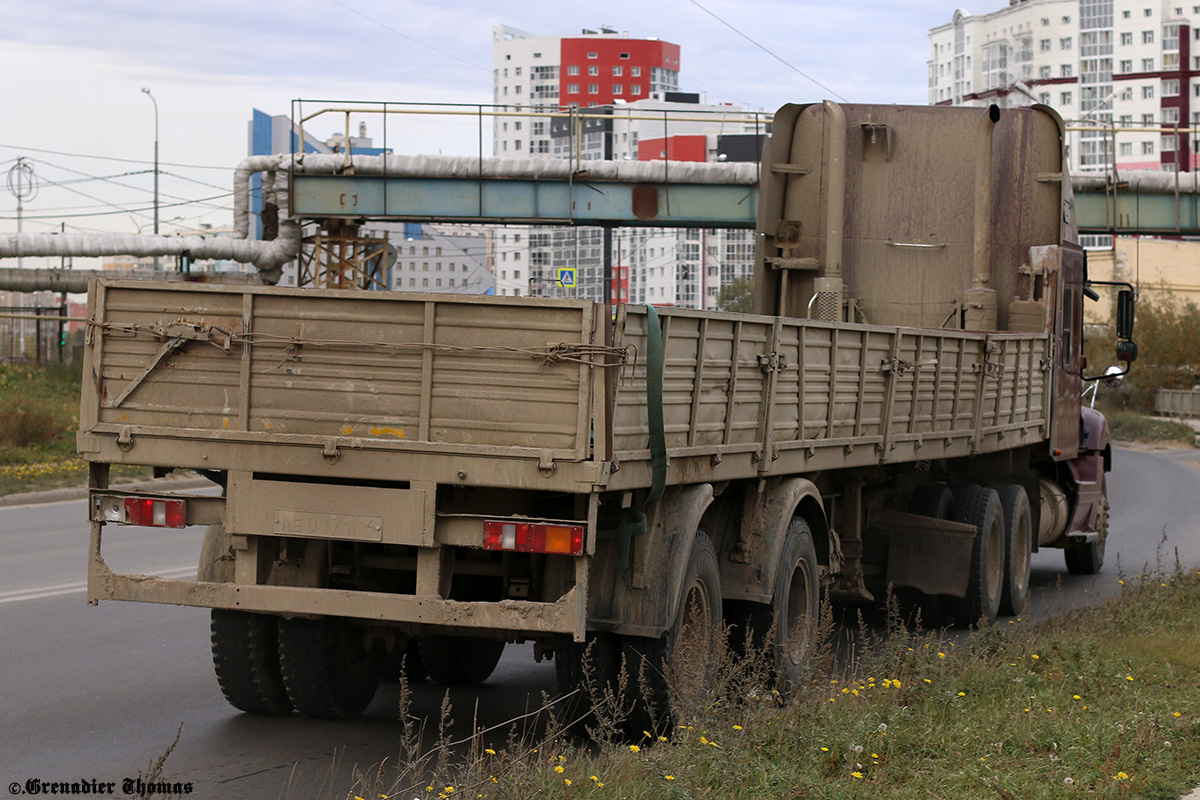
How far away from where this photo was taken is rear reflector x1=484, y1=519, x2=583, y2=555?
18.2 ft

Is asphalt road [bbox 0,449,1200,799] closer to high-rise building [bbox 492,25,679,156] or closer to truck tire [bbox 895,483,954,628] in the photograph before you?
truck tire [bbox 895,483,954,628]

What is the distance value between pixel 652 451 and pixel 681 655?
0.99 m

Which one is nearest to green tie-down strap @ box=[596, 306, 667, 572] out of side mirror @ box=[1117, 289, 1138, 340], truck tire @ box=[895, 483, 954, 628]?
truck tire @ box=[895, 483, 954, 628]

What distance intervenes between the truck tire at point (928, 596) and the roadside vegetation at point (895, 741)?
2521 mm

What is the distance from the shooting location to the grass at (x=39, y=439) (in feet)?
65.3

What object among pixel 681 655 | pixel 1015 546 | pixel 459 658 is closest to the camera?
pixel 681 655

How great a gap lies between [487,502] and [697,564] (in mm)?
1060

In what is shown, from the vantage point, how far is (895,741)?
5895 mm

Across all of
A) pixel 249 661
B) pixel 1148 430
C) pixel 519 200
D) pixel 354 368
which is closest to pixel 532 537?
pixel 354 368

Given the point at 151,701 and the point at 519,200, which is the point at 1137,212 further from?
the point at 151,701

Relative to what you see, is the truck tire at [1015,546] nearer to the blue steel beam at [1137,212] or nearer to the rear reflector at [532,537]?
the rear reflector at [532,537]

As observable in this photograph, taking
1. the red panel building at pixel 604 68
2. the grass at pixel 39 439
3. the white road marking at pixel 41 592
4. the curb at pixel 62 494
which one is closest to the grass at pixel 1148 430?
the grass at pixel 39 439

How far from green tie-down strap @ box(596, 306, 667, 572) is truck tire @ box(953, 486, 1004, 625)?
5.21m

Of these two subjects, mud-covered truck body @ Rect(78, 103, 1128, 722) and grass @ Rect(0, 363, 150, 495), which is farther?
grass @ Rect(0, 363, 150, 495)
